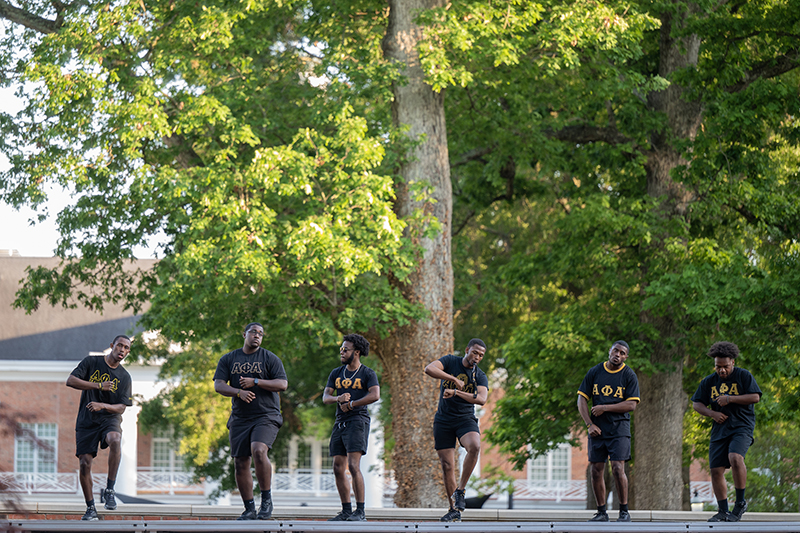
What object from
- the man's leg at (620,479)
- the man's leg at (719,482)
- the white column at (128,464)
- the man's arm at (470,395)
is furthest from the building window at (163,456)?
the man's leg at (719,482)

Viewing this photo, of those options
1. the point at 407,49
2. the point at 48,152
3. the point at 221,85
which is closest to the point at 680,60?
the point at 407,49

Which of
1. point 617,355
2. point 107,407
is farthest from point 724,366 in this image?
point 107,407

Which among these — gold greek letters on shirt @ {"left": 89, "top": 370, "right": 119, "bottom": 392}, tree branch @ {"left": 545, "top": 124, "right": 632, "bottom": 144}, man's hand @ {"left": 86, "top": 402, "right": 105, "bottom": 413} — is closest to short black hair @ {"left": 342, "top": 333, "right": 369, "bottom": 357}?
gold greek letters on shirt @ {"left": 89, "top": 370, "right": 119, "bottom": 392}

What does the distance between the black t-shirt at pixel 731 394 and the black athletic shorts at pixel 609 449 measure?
3.46 feet

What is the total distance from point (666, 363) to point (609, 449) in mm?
9598

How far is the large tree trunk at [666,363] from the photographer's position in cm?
1908

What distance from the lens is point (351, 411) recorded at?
9742mm

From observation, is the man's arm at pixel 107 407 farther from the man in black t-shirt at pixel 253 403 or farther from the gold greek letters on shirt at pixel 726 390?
the gold greek letters on shirt at pixel 726 390

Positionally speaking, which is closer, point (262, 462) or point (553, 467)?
point (262, 462)

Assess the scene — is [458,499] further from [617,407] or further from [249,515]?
[249,515]

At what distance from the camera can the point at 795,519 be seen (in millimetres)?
11773

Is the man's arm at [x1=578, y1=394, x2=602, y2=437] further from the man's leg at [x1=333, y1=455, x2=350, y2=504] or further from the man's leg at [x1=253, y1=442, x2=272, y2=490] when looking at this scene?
the man's leg at [x1=253, y1=442, x2=272, y2=490]

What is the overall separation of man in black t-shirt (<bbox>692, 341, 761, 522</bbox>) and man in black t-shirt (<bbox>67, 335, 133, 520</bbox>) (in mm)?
6347

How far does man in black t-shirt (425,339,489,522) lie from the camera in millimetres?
9695
